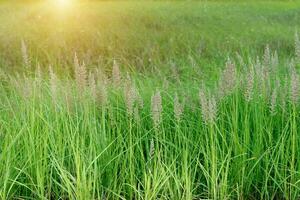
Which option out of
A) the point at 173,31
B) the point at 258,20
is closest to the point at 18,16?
the point at 173,31

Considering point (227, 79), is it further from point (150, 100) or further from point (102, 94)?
point (150, 100)

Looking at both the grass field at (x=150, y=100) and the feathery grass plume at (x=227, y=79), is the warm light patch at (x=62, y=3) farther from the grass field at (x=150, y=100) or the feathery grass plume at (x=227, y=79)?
the feathery grass plume at (x=227, y=79)

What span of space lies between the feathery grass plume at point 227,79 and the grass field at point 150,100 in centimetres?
1

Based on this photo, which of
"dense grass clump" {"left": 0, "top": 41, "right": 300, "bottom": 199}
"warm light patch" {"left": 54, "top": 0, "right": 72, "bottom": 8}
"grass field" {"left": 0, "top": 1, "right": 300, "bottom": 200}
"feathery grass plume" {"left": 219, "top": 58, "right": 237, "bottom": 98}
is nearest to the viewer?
"dense grass clump" {"left": 0, "top": 41, "right": 300, "bottom": 199}

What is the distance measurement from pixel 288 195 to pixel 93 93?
1575 millimetres

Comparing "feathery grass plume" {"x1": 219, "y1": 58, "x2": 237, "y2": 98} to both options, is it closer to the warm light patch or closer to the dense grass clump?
the dense grass clump

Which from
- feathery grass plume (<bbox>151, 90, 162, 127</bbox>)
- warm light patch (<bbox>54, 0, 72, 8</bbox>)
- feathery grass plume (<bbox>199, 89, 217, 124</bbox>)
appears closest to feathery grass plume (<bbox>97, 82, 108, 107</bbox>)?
feathery grass plume (<bbox>151, 90, 162, 127</bbox>)

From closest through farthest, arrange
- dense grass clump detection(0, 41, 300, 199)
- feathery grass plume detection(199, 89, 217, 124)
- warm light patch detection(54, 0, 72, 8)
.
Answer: feathery grass plume detection(199, 89, 217, 124), dense grass clump detection(0, 41, 300, 199), warm light patch detection(54, 0, 72, 8)

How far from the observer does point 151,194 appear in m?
3.47

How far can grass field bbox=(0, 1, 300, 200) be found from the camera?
142 inches

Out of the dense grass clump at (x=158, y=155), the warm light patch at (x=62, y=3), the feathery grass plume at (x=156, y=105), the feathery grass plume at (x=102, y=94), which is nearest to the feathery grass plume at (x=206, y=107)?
the dense grass clump at (x=158, y=155)

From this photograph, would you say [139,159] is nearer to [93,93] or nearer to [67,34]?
[93,93]

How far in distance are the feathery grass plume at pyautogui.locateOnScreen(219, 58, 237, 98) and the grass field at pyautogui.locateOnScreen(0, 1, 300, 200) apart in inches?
0.5

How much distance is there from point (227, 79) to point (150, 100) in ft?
3.82
